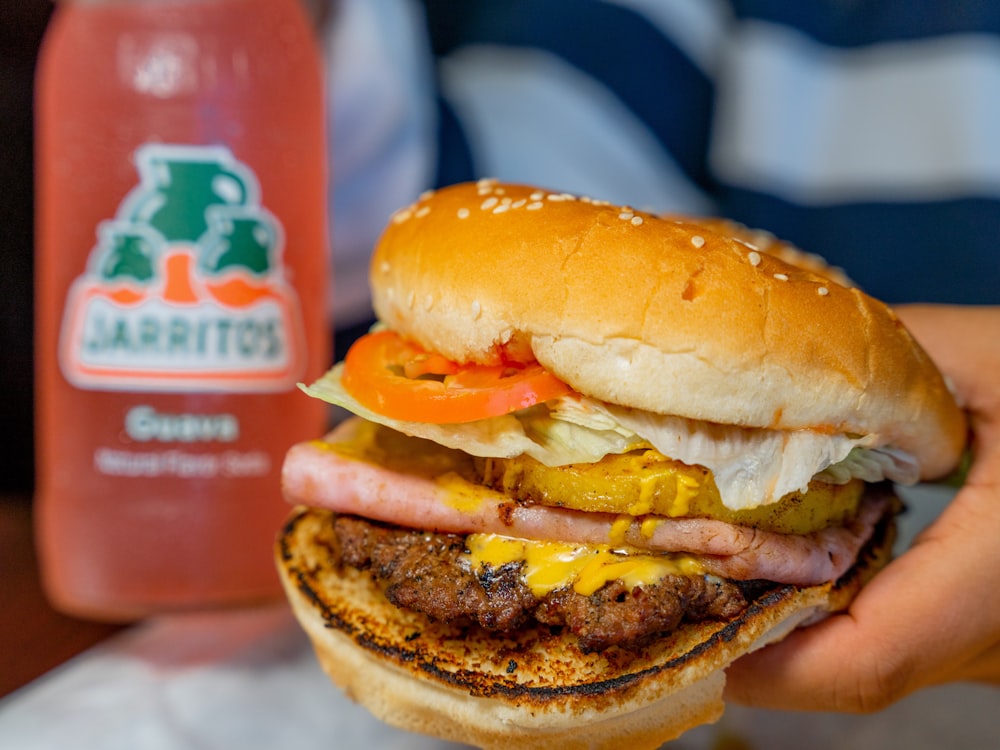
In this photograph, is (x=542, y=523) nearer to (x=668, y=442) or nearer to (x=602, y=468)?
(x=602, y=468)

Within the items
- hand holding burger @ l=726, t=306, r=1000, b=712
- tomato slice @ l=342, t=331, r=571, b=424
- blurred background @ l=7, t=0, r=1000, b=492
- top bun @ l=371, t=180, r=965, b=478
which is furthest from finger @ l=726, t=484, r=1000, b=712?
blurred background @ l=7, t=0, r=1000, b=492

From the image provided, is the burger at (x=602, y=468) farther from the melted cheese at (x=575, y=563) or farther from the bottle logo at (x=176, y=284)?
the bottle logo at (x=176, y=284)

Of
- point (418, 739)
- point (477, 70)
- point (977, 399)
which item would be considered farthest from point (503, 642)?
point (477, 70)

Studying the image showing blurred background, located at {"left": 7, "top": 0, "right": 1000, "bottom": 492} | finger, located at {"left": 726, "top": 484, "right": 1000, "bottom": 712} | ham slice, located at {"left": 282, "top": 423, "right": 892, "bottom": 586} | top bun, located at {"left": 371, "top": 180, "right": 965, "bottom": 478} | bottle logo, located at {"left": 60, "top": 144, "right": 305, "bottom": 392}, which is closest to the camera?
top bun, located at {"left": 371, "top": 180, "right": 965, "bottom": 478}

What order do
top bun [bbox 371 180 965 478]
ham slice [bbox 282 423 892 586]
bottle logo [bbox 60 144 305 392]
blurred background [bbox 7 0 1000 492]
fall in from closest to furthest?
1. top bun [bbox 371 180 965 478]
2. ham slice [bbox 282 423 892 586]
3. bottle logo [bbox 60 144 305 392]
4. blurred background [bbox 7 0 1000 492]

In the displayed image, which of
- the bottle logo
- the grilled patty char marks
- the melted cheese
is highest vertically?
the bottle logo

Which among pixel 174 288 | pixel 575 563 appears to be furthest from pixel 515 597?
pixel 174 288

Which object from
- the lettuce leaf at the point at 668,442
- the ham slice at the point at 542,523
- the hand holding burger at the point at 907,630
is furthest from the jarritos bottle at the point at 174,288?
the hand holding burger at the point at 907,630

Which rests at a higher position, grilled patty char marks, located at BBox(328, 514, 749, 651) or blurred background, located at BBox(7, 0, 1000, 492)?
blurred background, located at BBox(7, 0, 1000, 492)

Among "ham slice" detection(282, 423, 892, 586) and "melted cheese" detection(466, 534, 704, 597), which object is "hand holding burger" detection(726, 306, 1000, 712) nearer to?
"ham slice" detection(282, 423, 892, 586)
